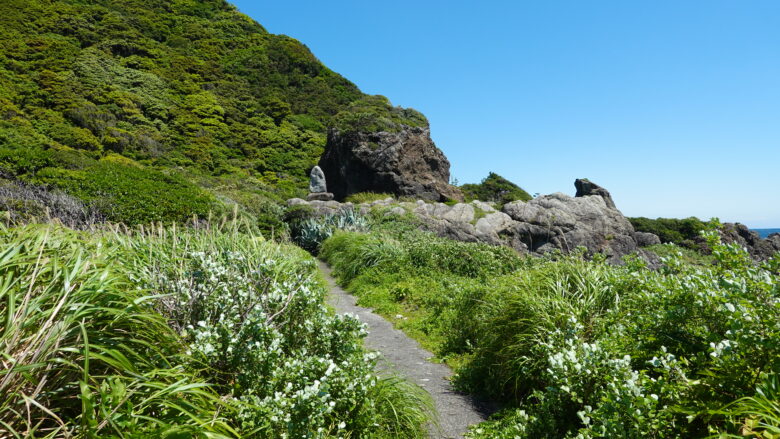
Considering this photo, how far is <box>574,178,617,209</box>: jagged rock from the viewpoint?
2506cm

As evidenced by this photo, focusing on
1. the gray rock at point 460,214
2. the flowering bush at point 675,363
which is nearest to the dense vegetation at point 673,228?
the gray rock at point 460,214

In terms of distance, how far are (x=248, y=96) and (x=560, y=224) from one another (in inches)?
1357

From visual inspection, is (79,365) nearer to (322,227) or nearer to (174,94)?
(322,227)

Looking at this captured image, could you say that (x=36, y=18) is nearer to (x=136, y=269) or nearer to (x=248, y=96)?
(x=248, y=96)

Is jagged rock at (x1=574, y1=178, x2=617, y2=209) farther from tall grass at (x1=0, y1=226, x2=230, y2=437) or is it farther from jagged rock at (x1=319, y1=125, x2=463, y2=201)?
tall grass at (x1=0, y1=226, x2=230, y2=437)

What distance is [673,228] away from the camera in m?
30.7

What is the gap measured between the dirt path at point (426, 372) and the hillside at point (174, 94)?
9184mm

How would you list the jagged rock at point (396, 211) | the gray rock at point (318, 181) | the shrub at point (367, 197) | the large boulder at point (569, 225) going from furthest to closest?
the gray rock at point (318, 181) < the shrub at point (367, 197) < the large boulder at point (569, 225) < the jagged rock at point (396, 211)

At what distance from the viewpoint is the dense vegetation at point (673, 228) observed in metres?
28.5

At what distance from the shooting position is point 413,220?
53.4 feet

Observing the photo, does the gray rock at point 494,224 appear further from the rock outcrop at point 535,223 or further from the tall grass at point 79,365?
the tall grass at point 79,365

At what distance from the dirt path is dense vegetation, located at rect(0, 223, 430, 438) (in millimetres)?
331

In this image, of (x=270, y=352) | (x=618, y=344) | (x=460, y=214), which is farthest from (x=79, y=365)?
(x=460, y=214)

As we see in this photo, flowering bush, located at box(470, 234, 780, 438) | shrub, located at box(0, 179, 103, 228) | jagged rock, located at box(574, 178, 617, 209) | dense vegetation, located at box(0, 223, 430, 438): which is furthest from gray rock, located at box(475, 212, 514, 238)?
dense vegetation, located at box(0, 223, 430, 438)
